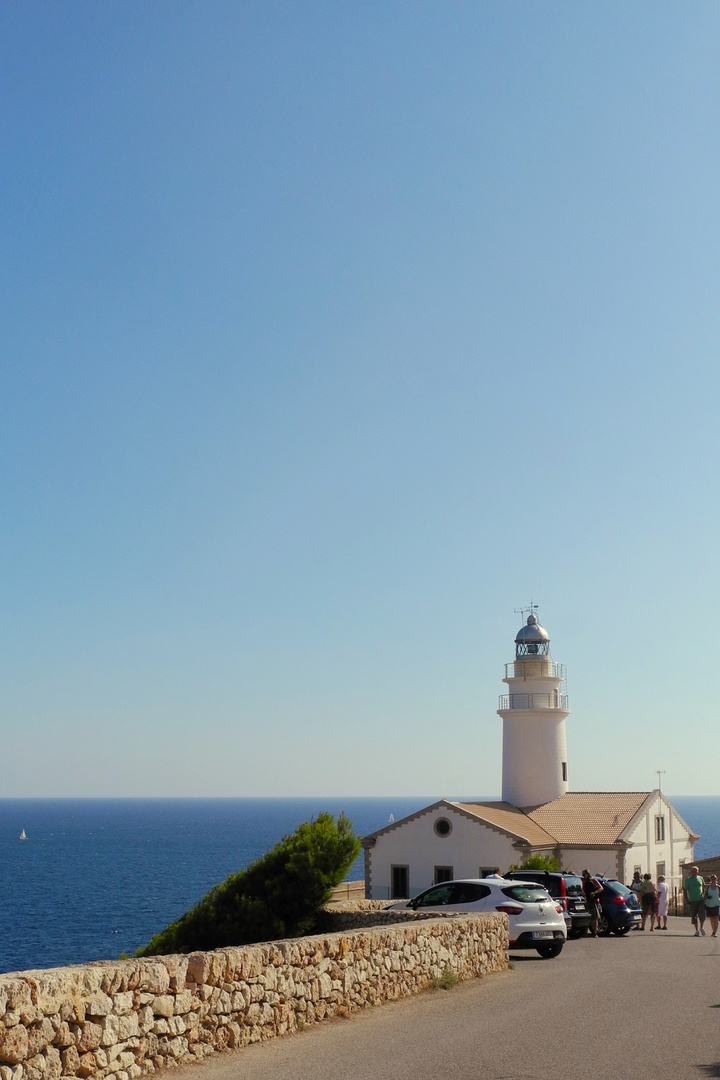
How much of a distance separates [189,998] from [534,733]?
1523 inches

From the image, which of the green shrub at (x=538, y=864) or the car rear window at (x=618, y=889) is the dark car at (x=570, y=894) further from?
the green shrub at (x=538, y=864)

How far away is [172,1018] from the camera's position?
30.6ft

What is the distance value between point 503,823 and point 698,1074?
109ft

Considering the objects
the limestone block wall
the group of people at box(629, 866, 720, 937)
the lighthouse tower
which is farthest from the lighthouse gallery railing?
the limestone block wall

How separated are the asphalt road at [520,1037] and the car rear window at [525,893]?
2117mm

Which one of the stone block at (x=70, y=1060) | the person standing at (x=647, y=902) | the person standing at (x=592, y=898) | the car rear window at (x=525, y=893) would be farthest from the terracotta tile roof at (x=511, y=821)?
the stone block at (x=70, y=1060)

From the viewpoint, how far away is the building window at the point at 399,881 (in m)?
41.4

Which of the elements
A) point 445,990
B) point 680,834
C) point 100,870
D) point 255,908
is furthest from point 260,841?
point 445,990

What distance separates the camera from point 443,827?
41.3 metres

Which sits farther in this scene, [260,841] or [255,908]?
[260,841]

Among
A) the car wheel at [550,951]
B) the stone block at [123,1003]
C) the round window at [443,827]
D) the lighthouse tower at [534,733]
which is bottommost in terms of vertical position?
the car wheel at [550,951]

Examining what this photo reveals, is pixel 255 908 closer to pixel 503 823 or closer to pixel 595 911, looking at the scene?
pixel 595 911

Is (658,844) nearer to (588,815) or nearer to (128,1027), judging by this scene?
(588,815)

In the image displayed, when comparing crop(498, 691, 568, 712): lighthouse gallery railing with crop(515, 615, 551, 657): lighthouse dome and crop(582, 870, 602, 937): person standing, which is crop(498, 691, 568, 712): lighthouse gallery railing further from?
crop(582, 870, 602, 937): person standing
